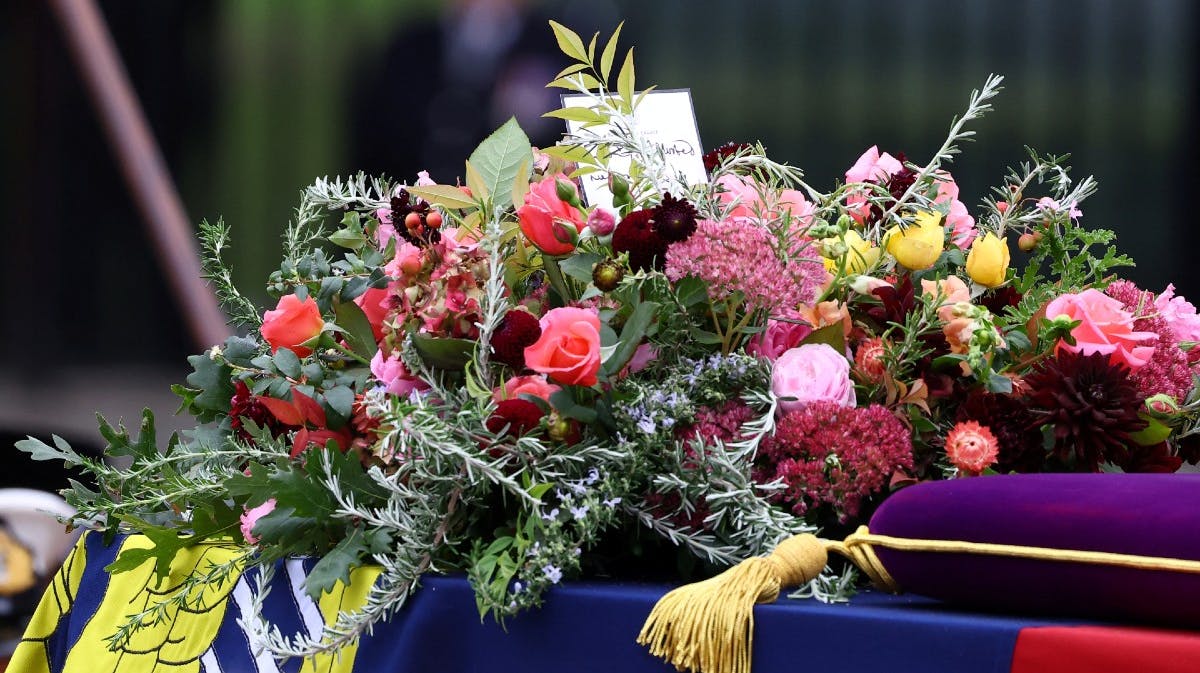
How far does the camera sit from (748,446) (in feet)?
2.77

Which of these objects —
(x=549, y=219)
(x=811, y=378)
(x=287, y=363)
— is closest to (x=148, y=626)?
(x=287, y=363)

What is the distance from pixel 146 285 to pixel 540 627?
311 cm

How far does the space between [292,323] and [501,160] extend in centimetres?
22

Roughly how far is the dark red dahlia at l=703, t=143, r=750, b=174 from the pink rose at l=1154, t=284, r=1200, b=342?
1.25 ft

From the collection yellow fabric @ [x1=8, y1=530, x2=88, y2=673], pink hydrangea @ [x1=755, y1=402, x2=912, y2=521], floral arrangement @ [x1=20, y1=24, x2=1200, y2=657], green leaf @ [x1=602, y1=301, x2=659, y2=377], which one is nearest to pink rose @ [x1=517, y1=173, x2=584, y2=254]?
floral arrangement @ [x1=20, y1=24, x2=1200, y2=657]

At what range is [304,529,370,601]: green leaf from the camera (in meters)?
0.83

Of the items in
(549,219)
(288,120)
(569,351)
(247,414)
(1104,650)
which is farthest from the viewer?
(288,120)

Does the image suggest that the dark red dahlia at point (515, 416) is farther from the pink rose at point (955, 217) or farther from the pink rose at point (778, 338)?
the pink rose at point (955, 217)

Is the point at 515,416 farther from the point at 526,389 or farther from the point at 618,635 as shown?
the point at 618,635

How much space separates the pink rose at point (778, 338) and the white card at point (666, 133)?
0.55 feet

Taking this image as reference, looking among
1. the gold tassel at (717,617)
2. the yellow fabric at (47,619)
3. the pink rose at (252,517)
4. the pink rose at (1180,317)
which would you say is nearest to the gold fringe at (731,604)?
the gold tassel at (717,617)

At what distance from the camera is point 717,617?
28.3 inches

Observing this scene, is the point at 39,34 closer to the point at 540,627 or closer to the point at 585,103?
the point at 585,103

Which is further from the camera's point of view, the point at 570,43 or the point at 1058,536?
the point at 570,43
